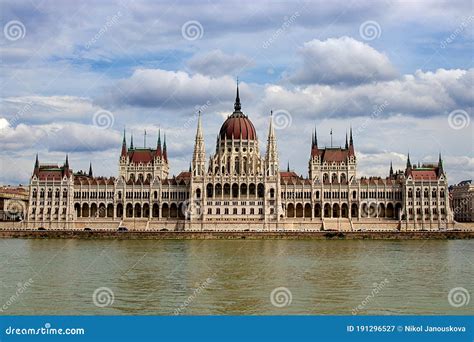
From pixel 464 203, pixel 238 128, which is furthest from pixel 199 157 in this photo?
pixel 464 203

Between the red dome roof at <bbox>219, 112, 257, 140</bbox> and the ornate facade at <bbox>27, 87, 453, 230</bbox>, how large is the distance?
Answer: 17 cm

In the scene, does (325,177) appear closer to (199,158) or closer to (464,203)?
(199,158)

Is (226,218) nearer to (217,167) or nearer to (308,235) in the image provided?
(217,167)

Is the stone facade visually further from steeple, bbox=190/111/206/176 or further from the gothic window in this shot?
steeple, bbox=190/111/206/176

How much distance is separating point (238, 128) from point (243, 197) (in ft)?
47.5

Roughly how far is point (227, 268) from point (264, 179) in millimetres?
58926

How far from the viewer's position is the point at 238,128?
114 m

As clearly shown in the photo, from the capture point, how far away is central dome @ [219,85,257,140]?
113 m

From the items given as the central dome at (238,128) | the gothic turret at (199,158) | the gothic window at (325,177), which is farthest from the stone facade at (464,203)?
the gothic turret at (199,158)

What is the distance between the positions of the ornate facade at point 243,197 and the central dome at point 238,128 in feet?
0.55

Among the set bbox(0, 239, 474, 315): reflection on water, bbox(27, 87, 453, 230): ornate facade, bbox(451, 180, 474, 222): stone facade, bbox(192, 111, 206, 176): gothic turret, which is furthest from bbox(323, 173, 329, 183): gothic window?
bbox(0, 239, 474, 315): reflection on water

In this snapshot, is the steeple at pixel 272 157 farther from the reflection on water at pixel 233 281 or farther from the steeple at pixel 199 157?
the reflection on water at pixel 233 281

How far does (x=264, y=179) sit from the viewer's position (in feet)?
348

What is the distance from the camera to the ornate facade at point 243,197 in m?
Result: 103
